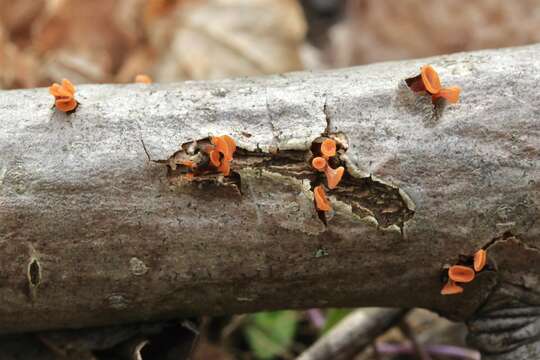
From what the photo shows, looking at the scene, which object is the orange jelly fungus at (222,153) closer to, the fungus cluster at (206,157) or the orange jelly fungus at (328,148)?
the fungus cluster at (206,157)

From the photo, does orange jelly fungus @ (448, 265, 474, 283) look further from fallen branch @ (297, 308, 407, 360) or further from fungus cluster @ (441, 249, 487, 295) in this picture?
fallen branch @ (297, 308, 407, 360)

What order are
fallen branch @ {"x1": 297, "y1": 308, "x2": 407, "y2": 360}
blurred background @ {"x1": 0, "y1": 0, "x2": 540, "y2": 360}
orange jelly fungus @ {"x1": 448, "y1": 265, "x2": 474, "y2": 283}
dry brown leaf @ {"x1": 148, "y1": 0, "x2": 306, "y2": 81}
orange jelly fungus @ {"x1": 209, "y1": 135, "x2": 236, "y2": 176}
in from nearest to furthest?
orange jelly fungus @ {"x1": 209, "y1": 135, "x2": 236, "y2": 176} < orange jelly fungus @ {"x1": 448, "y1": 265, "x2": 474, "y2": 283} < fallen branch @ {"x1": 297, "y1": 308, "x2": 407, "y2": 360} < blurred background @ {"x1": 0, "y1": 0, "x2": 540, "y2": 360} < dry brown leaf @ {"x1": 148, "y1": 0, "x2": 306, "y2": 81}

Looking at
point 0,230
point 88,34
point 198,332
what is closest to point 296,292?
point 198,332

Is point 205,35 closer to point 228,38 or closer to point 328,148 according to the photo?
point 228,38

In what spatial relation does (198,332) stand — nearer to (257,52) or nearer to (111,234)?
(111,234)

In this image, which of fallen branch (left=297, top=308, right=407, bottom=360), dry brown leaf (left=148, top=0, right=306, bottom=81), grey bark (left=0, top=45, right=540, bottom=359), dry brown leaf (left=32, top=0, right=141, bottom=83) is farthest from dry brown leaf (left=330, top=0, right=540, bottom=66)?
grey bark (left=0, top=45, right=540, bottom=359)

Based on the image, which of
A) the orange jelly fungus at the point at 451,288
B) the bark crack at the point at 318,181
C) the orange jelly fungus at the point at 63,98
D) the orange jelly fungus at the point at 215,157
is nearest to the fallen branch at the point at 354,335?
the orange jelly fungus at the point at 451,288

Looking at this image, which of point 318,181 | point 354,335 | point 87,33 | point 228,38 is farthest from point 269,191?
point 87,33
